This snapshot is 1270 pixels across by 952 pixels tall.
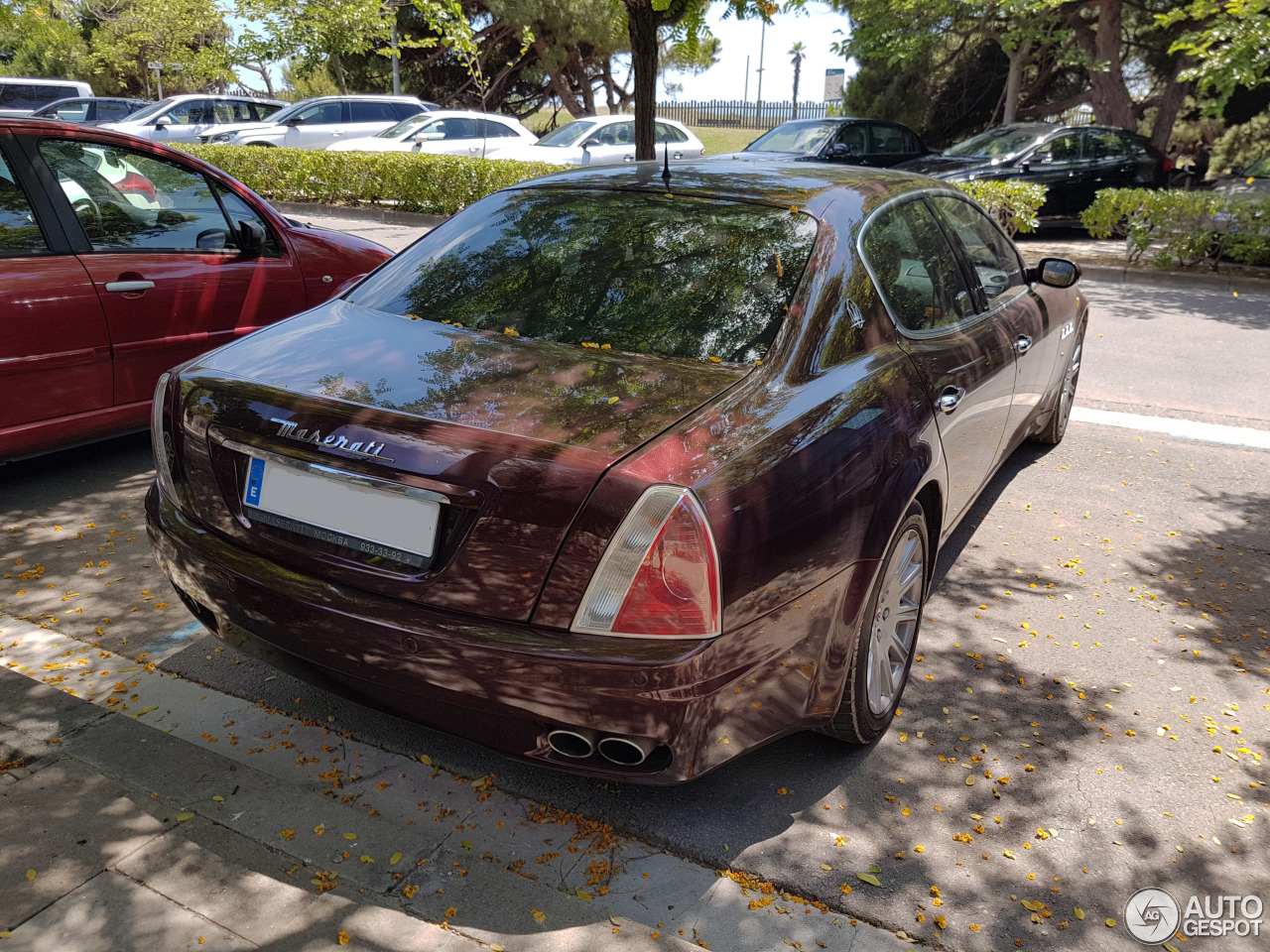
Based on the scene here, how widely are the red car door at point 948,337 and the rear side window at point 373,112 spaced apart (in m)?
20.4

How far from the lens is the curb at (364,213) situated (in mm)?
15477

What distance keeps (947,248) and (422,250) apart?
198 cm

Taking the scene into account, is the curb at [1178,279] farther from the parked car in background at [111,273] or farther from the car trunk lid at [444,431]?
the car trunk lid at [444,431]

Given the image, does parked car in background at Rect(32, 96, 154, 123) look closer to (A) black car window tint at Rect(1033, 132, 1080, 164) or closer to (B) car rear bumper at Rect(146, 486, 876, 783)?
(A) black car window tint at Rect(1033, 132, 1080, 164)

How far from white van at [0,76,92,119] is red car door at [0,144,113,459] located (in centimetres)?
2503

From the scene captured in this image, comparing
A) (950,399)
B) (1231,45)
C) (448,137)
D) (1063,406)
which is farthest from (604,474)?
(448,137)

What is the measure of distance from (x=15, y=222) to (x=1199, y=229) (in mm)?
11545

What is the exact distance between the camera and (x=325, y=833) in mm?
2584

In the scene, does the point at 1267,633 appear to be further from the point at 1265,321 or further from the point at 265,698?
the point at 1265,321

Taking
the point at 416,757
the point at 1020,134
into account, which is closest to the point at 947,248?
the point at 416,757

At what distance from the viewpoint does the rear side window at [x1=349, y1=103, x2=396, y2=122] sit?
71.5 ft

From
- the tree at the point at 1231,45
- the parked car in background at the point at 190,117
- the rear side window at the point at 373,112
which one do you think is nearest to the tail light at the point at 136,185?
the tree at the point at 1231,45

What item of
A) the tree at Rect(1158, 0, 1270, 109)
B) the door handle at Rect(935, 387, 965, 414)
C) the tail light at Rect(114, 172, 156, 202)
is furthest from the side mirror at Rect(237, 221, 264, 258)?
the tree at Rect(1158, 0, 1270, 109)

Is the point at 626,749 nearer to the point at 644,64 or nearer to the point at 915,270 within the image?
the point at 915,270
